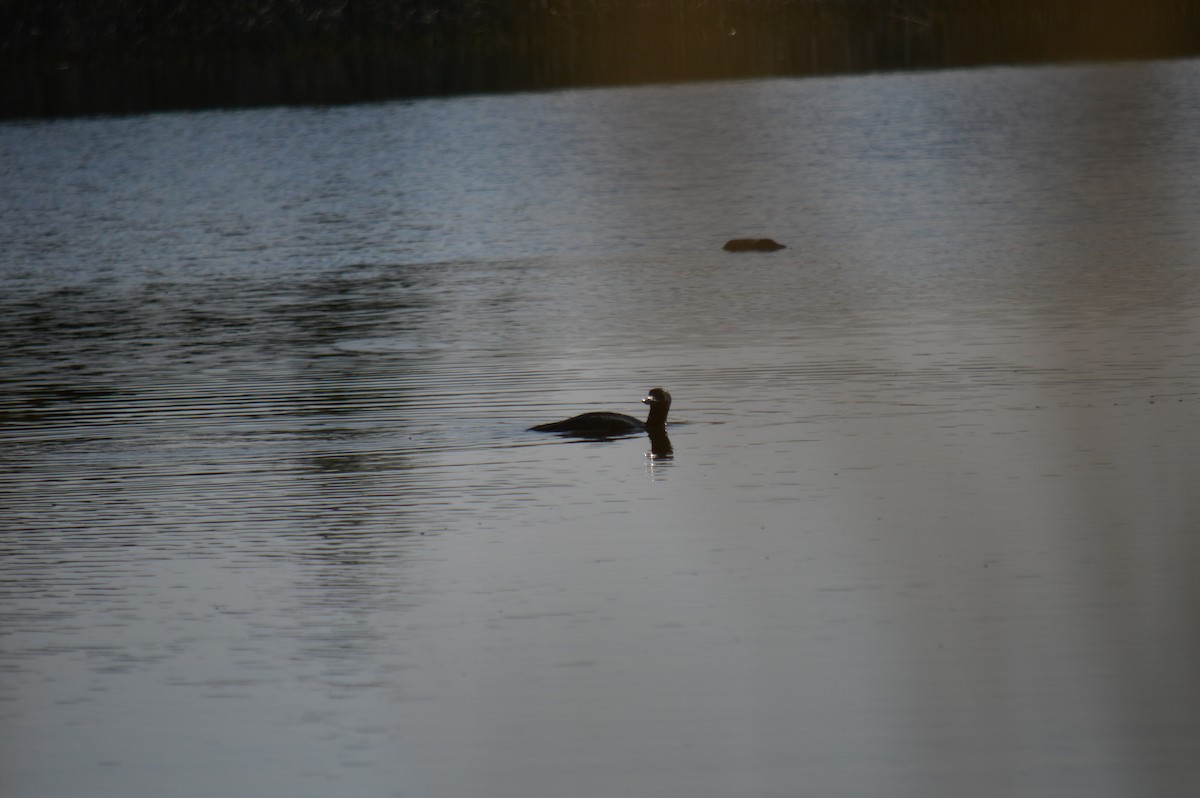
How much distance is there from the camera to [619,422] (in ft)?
60.9

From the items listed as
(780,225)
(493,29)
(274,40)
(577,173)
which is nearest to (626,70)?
(493,29)

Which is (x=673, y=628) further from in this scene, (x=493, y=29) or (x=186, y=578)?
(x=493, y=29)

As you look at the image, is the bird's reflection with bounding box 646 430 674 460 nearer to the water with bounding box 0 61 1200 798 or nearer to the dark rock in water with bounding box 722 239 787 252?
the water with bounding box 0 61 1200 798

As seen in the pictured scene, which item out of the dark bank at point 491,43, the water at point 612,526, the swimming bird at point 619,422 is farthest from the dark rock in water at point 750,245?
the dark bank at point 491,43

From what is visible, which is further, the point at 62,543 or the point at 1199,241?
the point at 1199,241

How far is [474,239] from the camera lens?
4181 cm

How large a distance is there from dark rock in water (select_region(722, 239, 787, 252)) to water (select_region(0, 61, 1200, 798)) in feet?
3.95

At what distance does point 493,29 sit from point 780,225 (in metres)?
64.9

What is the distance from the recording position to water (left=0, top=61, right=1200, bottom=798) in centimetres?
1110

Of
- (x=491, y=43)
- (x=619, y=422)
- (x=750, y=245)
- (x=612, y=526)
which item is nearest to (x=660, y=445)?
(x=619, y=422)

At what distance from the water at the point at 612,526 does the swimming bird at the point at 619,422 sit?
12.9 inches

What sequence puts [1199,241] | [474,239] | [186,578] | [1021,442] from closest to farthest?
[186,578] → [1021,442] → [1199,241] → [474,239]

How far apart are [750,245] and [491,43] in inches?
2887

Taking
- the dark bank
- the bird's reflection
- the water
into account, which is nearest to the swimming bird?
the bird's reflection
